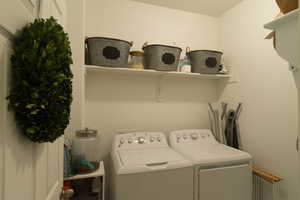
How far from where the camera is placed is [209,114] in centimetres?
249

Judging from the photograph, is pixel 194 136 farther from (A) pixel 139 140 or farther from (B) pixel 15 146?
(B) pixel 15 146

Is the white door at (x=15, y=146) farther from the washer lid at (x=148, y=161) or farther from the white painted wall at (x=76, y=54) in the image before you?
the white painted wall at (x=76, y=54)

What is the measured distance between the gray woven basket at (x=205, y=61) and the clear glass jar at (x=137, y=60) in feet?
2.16

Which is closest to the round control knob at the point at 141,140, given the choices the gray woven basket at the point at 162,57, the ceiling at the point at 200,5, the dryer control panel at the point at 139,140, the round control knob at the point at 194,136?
the dryer control panel at the point at 139,140

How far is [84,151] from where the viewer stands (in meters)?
1.52

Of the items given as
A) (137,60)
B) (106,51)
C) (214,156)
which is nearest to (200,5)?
(137,60)

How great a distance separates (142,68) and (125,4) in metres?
0.90

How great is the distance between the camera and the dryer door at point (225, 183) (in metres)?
1.54

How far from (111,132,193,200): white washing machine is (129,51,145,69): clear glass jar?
948 mm

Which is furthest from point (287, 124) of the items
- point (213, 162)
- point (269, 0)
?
point (269, 0)

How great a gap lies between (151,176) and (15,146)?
3.58 feet

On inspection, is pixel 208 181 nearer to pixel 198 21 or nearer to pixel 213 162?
pixel 213 162

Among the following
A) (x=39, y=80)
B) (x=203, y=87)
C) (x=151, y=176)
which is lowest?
(x=151, y=176)

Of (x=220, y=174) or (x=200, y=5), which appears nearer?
(x=220, y=174)
